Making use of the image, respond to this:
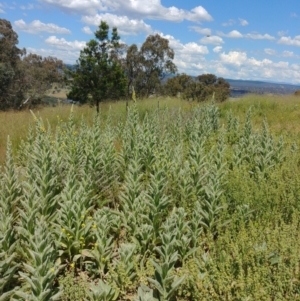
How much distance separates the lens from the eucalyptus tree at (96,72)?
565 inches

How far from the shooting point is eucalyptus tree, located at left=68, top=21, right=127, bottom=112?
14352mm

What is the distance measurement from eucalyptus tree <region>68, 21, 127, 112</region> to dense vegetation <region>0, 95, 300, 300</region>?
8.98 meters

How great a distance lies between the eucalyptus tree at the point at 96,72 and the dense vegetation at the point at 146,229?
29.5 feet

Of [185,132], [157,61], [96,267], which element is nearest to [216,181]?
→ [96,267]

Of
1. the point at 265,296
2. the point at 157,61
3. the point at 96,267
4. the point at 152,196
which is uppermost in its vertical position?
the point at 157,61

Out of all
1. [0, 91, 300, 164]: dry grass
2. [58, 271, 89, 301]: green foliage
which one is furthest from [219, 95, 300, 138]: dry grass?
[58, 271, 89, 301]: green foliage

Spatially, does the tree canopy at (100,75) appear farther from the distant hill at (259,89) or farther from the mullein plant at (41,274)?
the mullein plant at (41,274)

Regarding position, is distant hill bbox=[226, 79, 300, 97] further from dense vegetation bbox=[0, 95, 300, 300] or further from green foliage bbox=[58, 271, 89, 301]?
green foliage bbox=[58, 271, 89, 301]

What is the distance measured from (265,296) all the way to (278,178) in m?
2.47

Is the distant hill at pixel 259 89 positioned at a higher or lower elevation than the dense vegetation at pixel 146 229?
higher

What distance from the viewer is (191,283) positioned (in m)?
2.98

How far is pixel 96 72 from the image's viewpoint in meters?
14.6

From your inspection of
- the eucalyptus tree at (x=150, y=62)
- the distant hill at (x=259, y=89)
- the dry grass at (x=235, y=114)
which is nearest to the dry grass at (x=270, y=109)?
the dry grass at (x=235, y=114)

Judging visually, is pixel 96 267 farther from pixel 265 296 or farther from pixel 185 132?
pixel 185 132
